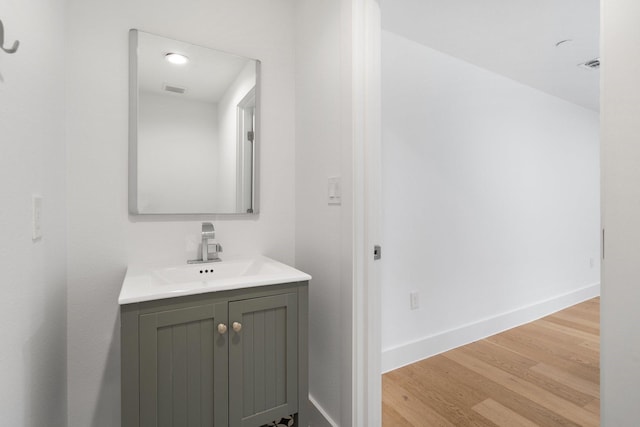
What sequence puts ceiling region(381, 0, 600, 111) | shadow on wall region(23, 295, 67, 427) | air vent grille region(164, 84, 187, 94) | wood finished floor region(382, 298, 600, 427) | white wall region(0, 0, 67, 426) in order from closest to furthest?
white wall region(0, 0, 67, 426)
shadow on wall region(23, 295, 67, 427)
air vent grille region(164, 84, 187, 94)
wood finished floor region(382, 298, 600, 427)
ceiling region(381, 0, 600, 111)

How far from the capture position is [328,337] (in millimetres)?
1532

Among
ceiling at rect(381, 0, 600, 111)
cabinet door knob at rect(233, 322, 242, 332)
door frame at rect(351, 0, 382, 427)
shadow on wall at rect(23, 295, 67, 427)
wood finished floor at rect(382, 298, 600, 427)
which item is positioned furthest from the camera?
ceiling at rect(381, 0, 600, 111)

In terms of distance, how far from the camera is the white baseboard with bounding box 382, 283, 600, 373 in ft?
Answer: 7.22

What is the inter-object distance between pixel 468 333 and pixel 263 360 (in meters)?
1.96

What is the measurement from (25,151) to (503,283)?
3.21 m

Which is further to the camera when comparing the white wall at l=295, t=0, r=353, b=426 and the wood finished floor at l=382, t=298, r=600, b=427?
the wood finished floor at l=382, t=298, r=600, b=427

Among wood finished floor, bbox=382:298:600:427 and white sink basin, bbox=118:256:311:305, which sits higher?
white sink basin, bbox=118:256:311:305

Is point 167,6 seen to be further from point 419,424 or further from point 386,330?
point 419,424

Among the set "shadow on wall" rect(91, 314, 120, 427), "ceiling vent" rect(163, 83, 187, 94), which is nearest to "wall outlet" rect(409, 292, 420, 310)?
"shadow on wall" rect(91, 314, 120, 427)

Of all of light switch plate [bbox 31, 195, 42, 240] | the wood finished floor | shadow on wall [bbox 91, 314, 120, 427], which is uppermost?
light switch plate [bbox 31, 195, 42, 240]

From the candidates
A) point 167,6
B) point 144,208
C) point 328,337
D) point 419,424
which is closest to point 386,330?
point 419,424

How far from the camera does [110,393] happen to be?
143 centimetres

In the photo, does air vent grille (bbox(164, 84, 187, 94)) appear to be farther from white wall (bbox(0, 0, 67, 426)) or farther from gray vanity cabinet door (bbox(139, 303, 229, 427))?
gray vanity cabinet door (bbox(139, 303, 229, 427))

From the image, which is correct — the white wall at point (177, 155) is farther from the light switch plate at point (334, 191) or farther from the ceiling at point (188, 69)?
the light switch plate at point (334, 191)
